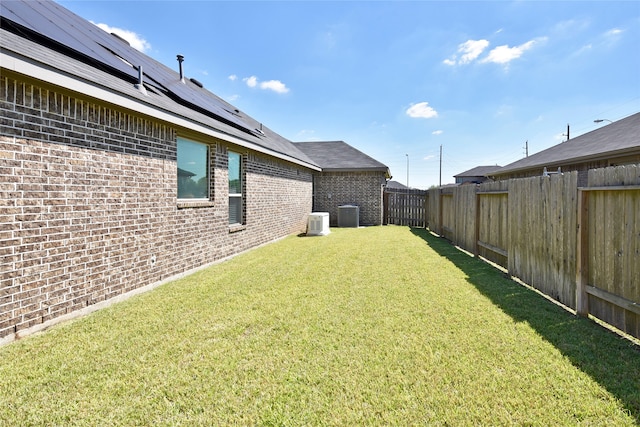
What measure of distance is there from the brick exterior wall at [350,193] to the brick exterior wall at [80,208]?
1026 centimetres

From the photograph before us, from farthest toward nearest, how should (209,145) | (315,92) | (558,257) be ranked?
(315,92)
(209,145)
(558,257)

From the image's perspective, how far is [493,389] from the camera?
216 centimetres

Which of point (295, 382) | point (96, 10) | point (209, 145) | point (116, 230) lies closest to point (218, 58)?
point (96, 10)

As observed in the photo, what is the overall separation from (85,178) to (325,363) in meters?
3.73

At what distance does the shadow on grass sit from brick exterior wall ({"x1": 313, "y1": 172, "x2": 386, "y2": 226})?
421 inches

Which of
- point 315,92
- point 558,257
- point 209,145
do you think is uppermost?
point 315,92

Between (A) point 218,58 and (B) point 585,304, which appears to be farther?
(A) point 218,58

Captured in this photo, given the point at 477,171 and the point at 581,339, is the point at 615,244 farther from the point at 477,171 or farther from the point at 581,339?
the point at 477,171

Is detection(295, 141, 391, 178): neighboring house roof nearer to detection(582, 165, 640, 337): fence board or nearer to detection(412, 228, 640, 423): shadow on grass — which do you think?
detection(412, 228, 640, 423): shadow on grass

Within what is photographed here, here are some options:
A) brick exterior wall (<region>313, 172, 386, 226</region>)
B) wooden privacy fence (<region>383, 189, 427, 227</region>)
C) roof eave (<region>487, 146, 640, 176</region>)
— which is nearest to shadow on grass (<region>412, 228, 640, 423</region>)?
roof eave (<region>487, 146, 640, 176</region>)

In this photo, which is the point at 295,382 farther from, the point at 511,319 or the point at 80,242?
the point at 80,242

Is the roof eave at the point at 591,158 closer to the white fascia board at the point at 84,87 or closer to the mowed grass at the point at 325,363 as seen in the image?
the mowed grass at the point at 325,363

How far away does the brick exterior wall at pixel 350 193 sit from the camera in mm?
15656

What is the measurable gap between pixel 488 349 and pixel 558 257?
7.24 ft
